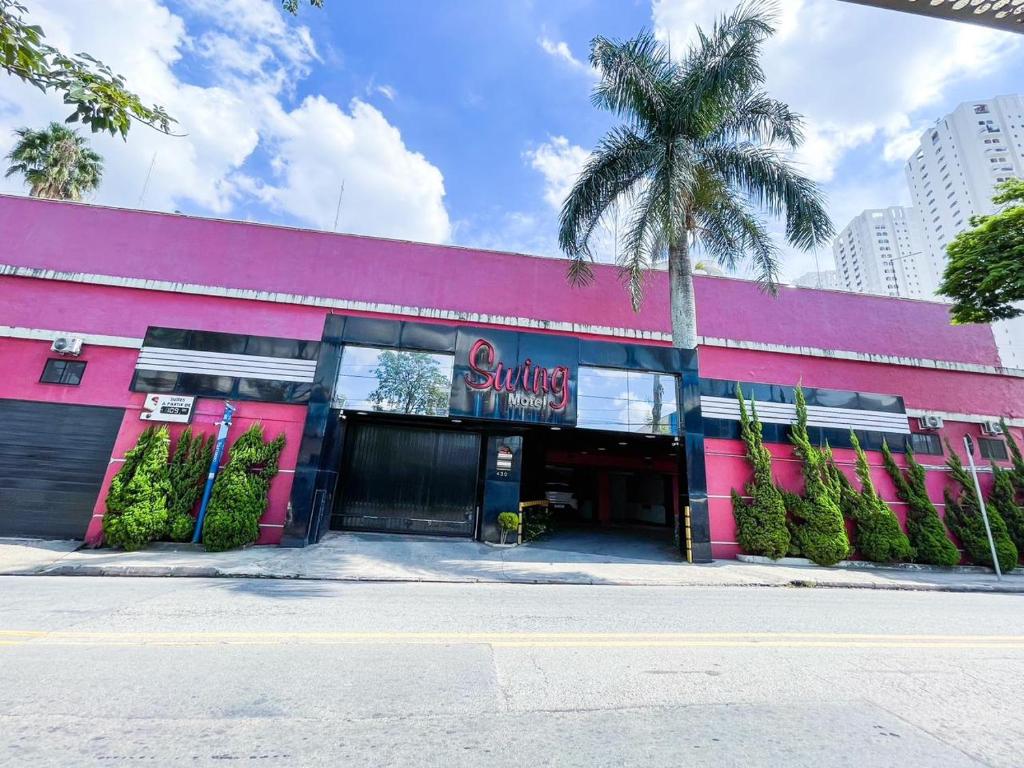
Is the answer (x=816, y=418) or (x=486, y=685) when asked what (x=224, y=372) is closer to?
(x=486, y=685)

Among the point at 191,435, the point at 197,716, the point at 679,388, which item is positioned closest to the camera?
the point at 197,716

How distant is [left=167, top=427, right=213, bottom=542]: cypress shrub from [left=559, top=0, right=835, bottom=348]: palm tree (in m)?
11.3

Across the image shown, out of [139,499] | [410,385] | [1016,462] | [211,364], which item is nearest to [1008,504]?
[1016,462]

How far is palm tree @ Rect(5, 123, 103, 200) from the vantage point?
17.6m

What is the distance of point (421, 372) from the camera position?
11.8 metres

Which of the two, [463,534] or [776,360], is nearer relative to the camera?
[463,534]

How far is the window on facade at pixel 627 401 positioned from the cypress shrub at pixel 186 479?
9660mm

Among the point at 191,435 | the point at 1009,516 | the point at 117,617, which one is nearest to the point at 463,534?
the point at 191,435

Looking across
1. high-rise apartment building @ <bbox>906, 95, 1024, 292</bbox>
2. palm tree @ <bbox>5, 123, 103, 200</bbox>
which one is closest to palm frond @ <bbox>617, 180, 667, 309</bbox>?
palm tree @ <bbox>5, 123, 103, 200</bbox>

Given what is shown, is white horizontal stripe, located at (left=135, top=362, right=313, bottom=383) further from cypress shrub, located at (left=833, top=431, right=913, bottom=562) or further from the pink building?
cypress shrub, located at (left=833, top=431, right=913, bottom=562)

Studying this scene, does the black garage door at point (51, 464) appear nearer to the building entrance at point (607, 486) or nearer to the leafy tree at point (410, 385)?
the leafy tree at point (410, 385)

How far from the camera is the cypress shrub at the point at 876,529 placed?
11648 millimetres

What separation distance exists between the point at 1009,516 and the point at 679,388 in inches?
419

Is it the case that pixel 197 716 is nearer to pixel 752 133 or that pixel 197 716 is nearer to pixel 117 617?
pixel 117 617
